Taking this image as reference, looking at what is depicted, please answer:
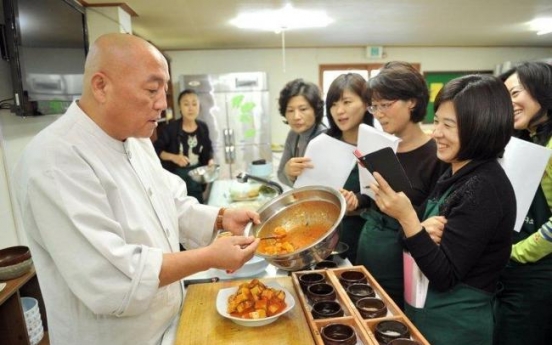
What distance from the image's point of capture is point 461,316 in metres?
1.10

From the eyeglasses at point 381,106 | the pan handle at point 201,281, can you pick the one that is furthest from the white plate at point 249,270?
the eyeglasses at point 381,106

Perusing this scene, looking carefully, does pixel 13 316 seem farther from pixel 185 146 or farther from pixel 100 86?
pixel 185 146

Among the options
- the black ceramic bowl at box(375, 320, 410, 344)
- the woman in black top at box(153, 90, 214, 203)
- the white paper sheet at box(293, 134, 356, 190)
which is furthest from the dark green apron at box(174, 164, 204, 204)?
the black ceramic bowl at box(375, 320, 410, 344)

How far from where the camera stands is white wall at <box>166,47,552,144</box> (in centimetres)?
543

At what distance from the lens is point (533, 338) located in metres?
1.55

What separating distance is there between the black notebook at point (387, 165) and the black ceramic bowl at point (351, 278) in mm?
338

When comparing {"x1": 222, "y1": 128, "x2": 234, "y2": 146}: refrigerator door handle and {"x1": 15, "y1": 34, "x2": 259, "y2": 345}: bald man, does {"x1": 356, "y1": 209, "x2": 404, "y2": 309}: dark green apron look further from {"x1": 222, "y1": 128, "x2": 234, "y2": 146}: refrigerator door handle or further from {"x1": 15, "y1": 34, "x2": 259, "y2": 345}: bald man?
{"x1": 222, "y1": 128, "x2": 234, "y2": 146}: refrigerator door handle

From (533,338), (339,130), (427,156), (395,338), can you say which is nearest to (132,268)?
(395,338)

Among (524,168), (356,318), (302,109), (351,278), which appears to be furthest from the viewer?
(302,109)

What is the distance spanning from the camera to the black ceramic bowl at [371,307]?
1.07 m

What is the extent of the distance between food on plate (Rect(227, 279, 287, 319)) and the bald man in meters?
0.18

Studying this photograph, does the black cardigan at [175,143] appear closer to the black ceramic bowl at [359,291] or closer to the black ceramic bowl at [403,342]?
the black ceramic bowl at [359,291]

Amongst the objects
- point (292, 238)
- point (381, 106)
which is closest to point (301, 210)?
point (292, 238)

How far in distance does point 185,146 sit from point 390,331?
112 inches
